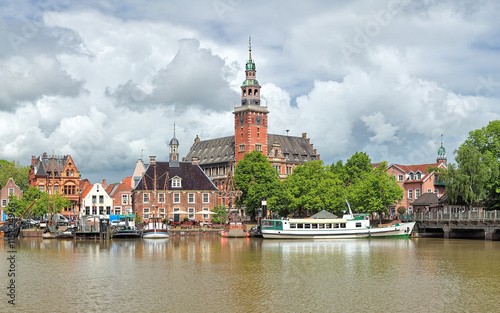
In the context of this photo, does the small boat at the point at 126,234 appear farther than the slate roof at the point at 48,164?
No

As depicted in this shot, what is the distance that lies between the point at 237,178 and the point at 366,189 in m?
28.5

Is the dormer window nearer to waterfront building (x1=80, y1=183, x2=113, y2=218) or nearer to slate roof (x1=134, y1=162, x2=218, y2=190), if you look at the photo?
slate roof (x1=134, y1=162, x2=218, y2=190)

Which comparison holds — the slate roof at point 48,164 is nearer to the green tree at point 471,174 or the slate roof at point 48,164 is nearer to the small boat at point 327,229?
the small boat at point 327,229

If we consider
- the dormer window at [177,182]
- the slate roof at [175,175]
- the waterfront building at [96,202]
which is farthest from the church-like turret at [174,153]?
the waterfront building at [96,202]

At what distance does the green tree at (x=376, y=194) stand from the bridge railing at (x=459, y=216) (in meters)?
4.24

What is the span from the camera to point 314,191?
101000mm

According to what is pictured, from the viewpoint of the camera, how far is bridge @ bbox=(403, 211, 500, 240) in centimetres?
8219

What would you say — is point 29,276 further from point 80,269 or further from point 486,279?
point 486,279

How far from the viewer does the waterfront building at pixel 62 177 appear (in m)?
138

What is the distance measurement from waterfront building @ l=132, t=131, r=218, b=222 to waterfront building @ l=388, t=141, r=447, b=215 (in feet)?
118

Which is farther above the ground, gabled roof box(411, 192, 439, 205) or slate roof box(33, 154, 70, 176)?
slate roof box(33, 154, 70, 176)

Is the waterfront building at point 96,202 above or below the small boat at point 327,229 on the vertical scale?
above

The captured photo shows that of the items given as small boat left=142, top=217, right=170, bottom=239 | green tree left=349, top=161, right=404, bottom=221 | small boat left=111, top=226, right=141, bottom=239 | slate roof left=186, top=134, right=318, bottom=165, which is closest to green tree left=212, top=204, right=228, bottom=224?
small boat left=142, top=217, right=170, bottom=239

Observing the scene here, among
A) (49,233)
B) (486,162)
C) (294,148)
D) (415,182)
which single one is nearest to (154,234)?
(49,233)
